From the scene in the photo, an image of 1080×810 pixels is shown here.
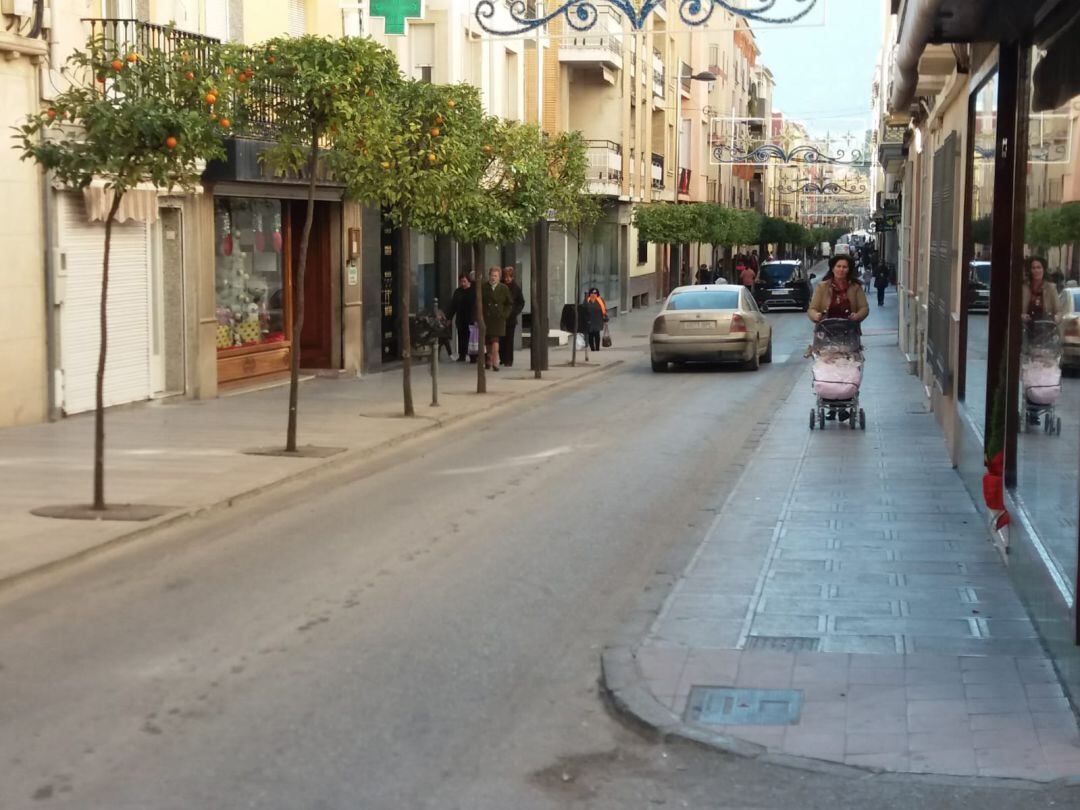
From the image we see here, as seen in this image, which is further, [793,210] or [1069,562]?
[793,210]

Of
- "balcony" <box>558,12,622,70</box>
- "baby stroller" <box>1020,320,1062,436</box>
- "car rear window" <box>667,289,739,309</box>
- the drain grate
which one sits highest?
"balcony" <box>558,12,622,70</box>

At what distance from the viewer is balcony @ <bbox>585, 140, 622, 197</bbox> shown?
151 ft

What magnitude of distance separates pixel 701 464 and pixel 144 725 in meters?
9.37

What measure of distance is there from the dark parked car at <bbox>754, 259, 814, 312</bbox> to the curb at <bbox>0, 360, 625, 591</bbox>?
104ft

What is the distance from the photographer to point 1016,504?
9359 millimetres

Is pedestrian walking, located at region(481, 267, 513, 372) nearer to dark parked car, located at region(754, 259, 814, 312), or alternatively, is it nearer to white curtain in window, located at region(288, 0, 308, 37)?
white curtain in window, located at region(288, 0, 308, 37)

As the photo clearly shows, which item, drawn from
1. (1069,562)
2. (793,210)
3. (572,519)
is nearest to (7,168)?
(572,519)

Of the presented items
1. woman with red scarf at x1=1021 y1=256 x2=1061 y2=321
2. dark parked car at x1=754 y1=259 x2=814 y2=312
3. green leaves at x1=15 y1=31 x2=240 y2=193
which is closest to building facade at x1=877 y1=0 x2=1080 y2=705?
woman with red scarf at x1=1021 y1=256 x2=1061 y2=321

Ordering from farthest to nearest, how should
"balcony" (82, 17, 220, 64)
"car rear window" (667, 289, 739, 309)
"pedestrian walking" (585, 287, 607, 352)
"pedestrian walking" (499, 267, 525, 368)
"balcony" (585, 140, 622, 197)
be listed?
"balcony" (585, 140, 622, 197)
"pedestrian walking" (585, 287, 607, 352)
"pedestrian walking" (499, 267, 525, 368)
"car rear window" (667, 289, 739, 309)
"balcony" (82, 17, 220, 64)

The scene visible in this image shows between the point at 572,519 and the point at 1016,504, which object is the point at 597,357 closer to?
the point at 572,519

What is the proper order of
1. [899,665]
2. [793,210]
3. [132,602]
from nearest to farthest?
[899,665] < [132,602] < [793,210]

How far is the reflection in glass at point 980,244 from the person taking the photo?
1146 centimetres

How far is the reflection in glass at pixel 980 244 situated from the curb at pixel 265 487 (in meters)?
5.72

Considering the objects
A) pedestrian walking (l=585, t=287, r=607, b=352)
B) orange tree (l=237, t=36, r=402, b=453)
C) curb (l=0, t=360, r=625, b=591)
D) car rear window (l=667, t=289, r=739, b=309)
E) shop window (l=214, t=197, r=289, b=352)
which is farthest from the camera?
pedestrian walking (l=585, t=287, r=607, b=352)
